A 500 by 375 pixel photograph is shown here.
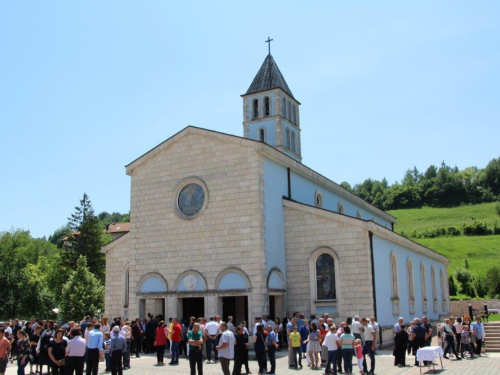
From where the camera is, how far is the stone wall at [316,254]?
23.5 meters

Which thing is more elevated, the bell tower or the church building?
the bell tower

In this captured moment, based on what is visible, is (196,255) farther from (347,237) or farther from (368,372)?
(368,372)

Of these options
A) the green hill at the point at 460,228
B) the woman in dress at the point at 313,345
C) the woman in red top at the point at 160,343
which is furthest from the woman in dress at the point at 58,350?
the green hill at the point at 460,228

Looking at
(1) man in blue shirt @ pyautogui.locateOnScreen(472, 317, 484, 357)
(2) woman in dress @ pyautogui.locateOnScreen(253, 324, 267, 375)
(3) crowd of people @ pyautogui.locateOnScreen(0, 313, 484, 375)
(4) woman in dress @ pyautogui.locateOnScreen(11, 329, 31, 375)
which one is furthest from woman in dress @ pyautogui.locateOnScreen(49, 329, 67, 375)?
(1) man in blue shirt @ pyautogui.locateOnScreen(472, 317, 484, 357)

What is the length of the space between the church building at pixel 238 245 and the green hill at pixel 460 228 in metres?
51.5

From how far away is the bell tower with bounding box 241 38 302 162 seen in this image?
1398 inches

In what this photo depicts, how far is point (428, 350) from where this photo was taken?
16.2 metres

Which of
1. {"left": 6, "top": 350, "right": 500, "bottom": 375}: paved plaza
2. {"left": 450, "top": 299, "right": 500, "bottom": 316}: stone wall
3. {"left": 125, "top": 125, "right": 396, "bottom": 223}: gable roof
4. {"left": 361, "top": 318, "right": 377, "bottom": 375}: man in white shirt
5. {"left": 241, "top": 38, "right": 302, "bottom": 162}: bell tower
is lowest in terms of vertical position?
{"left": 6, "top": 350, "right": 500, "bottom": 375}: paved plaza

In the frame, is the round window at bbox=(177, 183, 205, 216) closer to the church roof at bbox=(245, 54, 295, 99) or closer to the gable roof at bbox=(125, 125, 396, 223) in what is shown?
the gable roof at bbox=(125, 125, 396, 223)

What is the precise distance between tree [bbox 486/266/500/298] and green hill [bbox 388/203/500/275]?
343 inches

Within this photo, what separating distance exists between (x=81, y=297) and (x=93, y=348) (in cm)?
3686

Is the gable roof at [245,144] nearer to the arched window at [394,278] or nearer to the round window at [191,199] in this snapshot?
the round window at [191,199]

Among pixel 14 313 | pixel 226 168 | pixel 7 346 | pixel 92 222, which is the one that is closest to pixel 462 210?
pixel 92 222

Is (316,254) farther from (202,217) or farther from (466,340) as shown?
(466,340)
